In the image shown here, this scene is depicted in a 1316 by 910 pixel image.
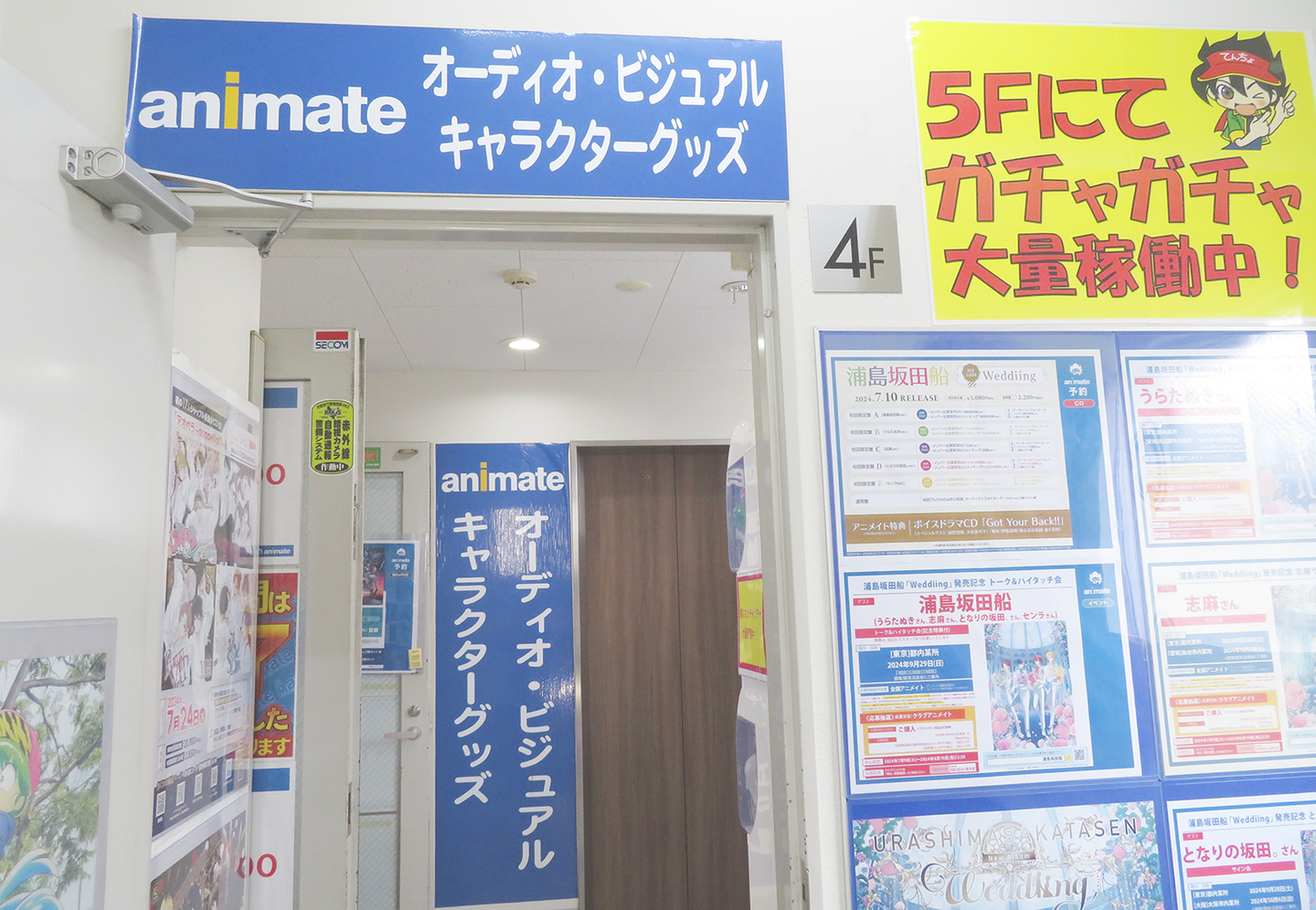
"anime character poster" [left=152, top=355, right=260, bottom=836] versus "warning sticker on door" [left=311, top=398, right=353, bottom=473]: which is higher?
"warning sticker on door" [left=311, top=398, right=353, bottom=473]

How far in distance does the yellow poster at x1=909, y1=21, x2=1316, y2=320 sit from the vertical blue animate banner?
286cm

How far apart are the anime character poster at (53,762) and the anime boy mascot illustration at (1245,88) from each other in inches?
68.3

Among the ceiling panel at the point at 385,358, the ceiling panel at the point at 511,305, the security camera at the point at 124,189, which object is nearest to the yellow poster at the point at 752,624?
the security camera at the point at 124,189

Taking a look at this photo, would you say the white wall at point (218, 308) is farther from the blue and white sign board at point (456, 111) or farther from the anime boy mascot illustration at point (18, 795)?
the anime boy mascot illustration at point (18, 795)

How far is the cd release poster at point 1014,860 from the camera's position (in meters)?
1.20

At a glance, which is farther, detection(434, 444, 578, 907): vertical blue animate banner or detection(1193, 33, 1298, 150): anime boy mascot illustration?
detection(434, 444, 578, 907): vertical blue animate banner

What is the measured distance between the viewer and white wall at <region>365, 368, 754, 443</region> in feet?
13.1

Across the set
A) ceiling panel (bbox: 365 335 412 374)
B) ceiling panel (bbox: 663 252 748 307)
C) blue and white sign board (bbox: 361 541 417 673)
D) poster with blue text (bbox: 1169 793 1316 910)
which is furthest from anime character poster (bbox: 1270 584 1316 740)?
blue and white sign board (bbox: 361 541 417 673)

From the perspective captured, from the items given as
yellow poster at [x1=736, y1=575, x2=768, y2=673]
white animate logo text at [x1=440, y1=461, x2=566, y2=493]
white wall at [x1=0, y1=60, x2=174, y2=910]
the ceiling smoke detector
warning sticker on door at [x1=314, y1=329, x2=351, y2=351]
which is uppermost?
the ceiling smoke detector

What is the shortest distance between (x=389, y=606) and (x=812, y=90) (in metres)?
3.09

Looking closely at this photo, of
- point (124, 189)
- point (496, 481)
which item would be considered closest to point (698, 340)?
point (496, 481)

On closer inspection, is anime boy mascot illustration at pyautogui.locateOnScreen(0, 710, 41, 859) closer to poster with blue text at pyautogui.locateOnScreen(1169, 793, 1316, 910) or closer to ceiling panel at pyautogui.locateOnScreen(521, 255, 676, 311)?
poster with blue text at pyautogui.locateOnScreen(1169, 793, 1316, 910)

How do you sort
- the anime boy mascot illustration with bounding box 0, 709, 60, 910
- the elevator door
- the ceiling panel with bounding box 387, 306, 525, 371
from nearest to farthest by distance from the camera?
the anime boy mascot illustration with bounding box 0, 709, 60, 910
the ceiling panel with bounding box 387, 306, 525, 371
the elevator door

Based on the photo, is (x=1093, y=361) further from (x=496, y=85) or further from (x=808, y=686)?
(x=496, y=85)
